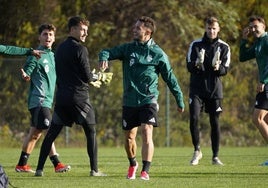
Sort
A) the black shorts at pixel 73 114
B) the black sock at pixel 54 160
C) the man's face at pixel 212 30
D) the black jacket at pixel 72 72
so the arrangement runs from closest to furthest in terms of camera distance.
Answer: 1. the black jacket at pixel 72 72
2. the black shorts at pixel 73 114
3. the black sock at pixel 54 160
4. the man's face at pixel 212 30

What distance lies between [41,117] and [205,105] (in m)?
3.23

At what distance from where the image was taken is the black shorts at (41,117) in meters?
14.2

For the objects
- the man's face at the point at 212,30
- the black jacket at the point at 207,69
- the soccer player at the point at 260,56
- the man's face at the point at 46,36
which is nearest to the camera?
the man's face at the point at 46,36

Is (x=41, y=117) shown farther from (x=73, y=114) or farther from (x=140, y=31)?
(x=140, y=31)

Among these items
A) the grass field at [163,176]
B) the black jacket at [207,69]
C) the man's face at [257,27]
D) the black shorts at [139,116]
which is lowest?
the grass field at [163,176]

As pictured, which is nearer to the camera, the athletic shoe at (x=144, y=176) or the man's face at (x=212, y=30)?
the athletic shoe at (x=144, y=176)

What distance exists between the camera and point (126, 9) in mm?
Result: 30344

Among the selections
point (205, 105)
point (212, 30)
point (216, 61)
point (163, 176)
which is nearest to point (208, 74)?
point (216, 61)

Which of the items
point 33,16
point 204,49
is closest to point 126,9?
point 33,16

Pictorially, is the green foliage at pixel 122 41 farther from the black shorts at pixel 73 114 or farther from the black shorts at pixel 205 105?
the black shorts at pixel 73 114

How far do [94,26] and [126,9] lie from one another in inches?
53.4

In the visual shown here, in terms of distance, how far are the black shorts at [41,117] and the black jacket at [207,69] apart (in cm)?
277

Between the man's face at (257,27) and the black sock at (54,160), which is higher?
the man's face at (257,27)

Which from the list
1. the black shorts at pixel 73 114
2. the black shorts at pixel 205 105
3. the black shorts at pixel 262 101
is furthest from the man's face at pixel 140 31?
the black shorts at pixel 205 105
